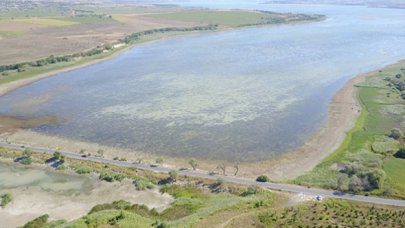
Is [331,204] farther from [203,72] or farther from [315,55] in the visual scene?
[315,55]

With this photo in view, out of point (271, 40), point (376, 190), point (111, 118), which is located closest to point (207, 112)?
point (111, 118)

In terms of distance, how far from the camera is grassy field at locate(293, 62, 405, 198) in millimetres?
46750

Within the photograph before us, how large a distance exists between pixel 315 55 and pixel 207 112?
190 ft

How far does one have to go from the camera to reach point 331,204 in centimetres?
4281

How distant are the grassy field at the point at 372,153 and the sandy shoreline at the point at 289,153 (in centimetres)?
137

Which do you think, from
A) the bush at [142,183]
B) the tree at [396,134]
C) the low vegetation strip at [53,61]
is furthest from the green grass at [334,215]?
the low vegetation strip at [53,61]

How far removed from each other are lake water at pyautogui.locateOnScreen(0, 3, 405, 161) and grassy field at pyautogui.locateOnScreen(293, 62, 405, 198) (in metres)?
6.67

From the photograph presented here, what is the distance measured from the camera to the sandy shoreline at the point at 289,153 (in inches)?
2103

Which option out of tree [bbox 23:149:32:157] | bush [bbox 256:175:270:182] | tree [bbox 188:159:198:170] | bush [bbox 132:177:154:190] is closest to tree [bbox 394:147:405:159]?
bush [bbox 256:175:270:182]

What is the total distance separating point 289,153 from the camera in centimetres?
5831

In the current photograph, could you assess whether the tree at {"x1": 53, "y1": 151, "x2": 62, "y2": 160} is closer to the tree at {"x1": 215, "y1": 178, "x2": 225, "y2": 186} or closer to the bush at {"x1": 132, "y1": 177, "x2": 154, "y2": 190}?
the bush at {"x1": 132, "y1": 177, "x2": 154, "y2": 190}

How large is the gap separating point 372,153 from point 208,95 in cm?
3607

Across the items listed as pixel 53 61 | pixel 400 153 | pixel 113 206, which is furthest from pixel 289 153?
pixel 53 61

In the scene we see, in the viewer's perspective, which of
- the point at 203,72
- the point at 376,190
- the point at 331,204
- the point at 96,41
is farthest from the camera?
the point at 96,41
